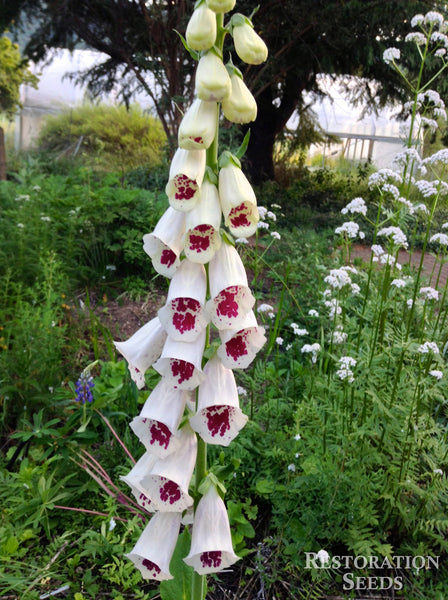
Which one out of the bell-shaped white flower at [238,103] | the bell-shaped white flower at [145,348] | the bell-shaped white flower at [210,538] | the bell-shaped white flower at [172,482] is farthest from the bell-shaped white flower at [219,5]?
the bell-shaped white flower at [210,538]

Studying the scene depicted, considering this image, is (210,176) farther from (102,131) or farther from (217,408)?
(102,131)

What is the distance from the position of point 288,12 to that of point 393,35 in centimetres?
187

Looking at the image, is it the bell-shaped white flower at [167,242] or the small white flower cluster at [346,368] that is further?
the small white flower cluster at [346,368]

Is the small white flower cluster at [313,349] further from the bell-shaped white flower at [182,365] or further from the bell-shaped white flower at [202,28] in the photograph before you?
the bell-shaped white flower at [202,28]

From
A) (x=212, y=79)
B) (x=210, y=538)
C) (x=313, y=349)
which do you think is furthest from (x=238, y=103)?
(x=313, y=349)

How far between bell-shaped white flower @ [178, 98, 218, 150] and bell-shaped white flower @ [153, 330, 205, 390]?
404mm

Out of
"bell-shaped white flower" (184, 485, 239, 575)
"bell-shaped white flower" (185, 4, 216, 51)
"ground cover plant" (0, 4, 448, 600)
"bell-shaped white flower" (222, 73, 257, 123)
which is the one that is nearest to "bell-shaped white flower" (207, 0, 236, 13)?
"bell-shaped white flower" (185, 4, 216, 51)

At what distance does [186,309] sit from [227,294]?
0.10 metres

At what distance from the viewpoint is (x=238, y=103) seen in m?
1.04

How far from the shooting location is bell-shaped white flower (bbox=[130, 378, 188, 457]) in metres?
1.05

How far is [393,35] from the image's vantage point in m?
7.88

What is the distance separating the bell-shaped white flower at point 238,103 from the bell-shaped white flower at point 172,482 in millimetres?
724

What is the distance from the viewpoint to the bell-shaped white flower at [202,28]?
947mm

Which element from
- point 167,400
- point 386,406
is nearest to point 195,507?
point 167,400
